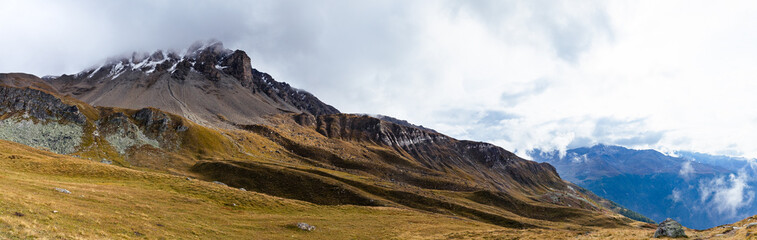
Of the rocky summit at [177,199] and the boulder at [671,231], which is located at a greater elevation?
the boulder at [671,231]

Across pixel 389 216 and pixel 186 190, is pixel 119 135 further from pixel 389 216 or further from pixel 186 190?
pixel 389 216

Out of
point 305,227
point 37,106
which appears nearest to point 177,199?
point 305,227

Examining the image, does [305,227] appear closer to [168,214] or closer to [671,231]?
[168,214]

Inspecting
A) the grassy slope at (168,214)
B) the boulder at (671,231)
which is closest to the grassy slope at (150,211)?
the grassy slope at (168,214)

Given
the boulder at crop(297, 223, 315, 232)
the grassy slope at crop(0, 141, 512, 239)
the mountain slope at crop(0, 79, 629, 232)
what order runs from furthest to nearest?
1. the mountain slope at crop(0, 79, 629, 232)
2. the boulder at crop(297, 223, 315, 232)
3. the grassy slope at crop(0, 141, 512, 239)

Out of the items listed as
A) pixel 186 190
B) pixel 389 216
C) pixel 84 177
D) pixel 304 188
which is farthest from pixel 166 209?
pixel 304 188

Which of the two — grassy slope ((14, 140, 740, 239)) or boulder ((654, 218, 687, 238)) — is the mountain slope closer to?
grassy slope ((14, 140, 740, 239))

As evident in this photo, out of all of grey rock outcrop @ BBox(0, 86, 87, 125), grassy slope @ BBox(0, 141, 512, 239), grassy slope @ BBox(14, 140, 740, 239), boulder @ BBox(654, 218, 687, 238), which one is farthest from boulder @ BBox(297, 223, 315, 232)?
grey rock outcrop @ BBox(0, 86, 87, 125)

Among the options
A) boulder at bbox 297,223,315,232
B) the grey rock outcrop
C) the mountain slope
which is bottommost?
boulder at bbox 297,223,315,232

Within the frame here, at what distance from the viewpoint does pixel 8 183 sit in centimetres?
3731

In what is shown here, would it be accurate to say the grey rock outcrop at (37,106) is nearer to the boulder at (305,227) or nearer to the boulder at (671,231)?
the boulder at (305,227)

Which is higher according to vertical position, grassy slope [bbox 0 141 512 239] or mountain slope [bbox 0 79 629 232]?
mountain slope [bbox 0 79 629 232]

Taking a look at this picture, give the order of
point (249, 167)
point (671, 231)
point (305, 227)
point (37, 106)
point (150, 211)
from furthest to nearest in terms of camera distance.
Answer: point (37, 106) < point (249, 167) < point (305, 227) < point (150, 211) < point (671, 231)

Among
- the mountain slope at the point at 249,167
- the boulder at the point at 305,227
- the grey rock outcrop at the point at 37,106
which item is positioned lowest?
the boulder at the point at 305,227
